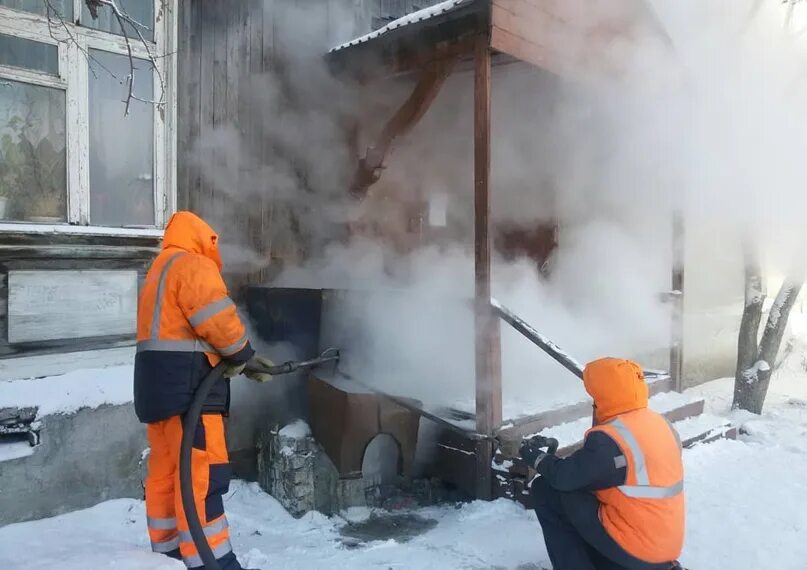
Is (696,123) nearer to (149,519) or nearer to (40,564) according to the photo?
(149,519)

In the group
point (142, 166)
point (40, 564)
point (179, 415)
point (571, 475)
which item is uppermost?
point (142, 166)

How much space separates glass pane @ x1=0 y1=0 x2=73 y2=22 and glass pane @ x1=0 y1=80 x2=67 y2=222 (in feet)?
1.69

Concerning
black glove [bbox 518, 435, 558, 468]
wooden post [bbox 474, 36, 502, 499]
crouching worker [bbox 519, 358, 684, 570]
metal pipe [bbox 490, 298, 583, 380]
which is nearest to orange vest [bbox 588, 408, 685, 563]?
crouching worker [bbox 519, 358, 684, 570]

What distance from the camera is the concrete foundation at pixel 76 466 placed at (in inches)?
160

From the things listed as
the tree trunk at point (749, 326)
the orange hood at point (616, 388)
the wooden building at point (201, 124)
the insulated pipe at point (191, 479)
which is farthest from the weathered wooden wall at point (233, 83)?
the tree trunk at point (749, 326)

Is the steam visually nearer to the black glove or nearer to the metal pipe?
the metal pipe

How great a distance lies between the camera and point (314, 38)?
613cm

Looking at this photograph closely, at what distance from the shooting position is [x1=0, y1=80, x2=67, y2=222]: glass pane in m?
4.23

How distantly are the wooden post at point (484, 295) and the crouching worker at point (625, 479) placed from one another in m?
1.69

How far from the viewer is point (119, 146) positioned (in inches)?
187

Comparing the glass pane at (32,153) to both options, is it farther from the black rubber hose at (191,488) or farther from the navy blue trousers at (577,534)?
the navy blue trousers at (577,534)

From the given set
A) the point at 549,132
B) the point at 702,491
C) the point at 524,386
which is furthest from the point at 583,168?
the point at 702,491

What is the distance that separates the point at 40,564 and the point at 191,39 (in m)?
4.19

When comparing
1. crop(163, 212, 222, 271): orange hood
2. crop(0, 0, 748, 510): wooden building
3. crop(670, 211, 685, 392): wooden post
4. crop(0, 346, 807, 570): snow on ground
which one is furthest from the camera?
crop(670, 211, 685, 392): wooden post
